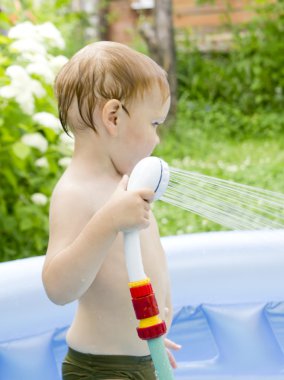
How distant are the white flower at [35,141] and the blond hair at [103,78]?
1464mm

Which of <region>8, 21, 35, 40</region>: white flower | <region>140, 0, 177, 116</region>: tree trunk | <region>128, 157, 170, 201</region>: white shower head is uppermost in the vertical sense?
<region>128, 157, 170, 201</region>: white shower head

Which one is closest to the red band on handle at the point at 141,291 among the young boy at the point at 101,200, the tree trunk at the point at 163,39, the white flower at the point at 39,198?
the young boy at the point at 101,200

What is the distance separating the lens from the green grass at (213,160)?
407 centimetres

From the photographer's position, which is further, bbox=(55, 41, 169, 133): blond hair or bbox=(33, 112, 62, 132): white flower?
bbox=(33, 112, 62, 132): white flower

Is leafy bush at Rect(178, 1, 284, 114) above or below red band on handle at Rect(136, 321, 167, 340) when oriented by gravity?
below

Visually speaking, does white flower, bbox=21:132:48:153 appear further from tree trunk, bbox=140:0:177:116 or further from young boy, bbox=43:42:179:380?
tree trunk, bbox=140:0:177:116

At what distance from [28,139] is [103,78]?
1.56 m

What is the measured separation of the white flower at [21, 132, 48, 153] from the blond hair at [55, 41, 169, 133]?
57.6 inches

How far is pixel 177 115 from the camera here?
21.0 ft

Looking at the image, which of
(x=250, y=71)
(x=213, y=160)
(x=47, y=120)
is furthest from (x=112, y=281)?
(x=250, y=71)

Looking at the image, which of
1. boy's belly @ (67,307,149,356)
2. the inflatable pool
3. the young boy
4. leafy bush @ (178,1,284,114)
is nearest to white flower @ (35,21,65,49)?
the inflatable pool

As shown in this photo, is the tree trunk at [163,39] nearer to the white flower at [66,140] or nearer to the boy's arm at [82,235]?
the white flower at [66,140]

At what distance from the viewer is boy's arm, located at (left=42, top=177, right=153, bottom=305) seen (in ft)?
4.41

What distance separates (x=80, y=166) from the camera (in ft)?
5.27
